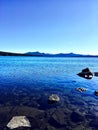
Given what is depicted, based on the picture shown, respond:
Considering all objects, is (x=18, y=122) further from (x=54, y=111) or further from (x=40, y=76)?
(x=40, y=76)

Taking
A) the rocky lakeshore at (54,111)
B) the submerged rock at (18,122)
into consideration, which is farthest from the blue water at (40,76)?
the submerged rock at (18,122)

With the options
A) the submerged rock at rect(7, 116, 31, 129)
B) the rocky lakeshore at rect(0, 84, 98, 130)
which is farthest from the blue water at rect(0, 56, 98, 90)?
the submerged rock at rect(7, 116, 31, 129)

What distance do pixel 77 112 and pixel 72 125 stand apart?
330 cm

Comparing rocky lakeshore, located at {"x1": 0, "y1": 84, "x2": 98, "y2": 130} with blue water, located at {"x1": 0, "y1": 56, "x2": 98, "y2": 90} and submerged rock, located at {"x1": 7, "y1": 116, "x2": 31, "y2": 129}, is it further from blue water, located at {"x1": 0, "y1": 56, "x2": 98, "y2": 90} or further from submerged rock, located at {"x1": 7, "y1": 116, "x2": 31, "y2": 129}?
blue water, located at {"x1": 0, "y1": 56, "x2": 98, "y2": 90}

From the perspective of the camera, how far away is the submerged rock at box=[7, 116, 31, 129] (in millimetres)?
14903

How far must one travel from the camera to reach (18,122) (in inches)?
606

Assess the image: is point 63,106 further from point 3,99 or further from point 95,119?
point 3,99

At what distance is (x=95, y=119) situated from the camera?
1702 cm

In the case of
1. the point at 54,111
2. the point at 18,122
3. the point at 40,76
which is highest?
the point at 18,122

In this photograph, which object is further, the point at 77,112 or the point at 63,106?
the point at 63,106

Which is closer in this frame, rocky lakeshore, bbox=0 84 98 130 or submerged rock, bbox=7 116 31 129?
submerged rock, bbox=7 116 31 129

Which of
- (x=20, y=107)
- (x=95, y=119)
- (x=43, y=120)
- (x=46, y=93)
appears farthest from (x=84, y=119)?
(x=46, y=93)

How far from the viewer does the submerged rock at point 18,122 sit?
1490cm

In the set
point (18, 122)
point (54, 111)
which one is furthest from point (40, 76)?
point (18, 122)
